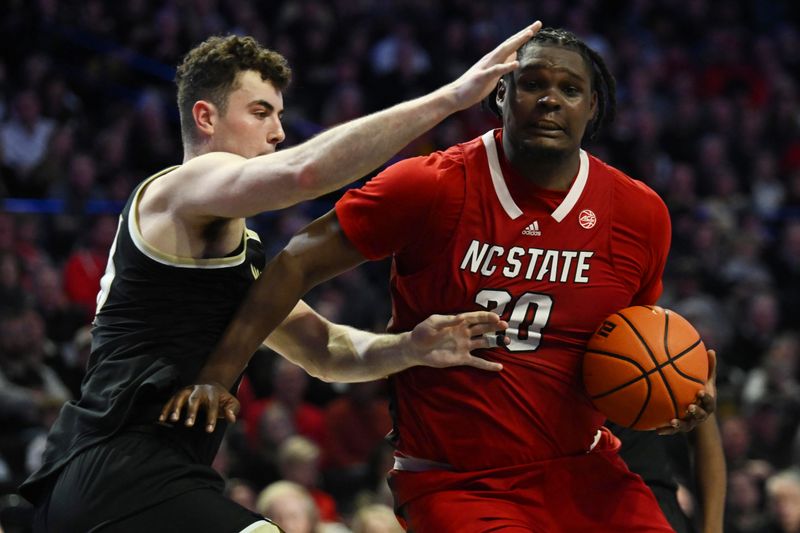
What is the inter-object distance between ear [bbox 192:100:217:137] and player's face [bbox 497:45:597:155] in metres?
1.06

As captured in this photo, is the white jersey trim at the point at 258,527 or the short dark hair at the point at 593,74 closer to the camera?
the white jersey trim at the point at 258,527

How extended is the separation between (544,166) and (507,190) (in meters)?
0.17

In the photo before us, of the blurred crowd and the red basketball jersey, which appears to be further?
the blurred crowd

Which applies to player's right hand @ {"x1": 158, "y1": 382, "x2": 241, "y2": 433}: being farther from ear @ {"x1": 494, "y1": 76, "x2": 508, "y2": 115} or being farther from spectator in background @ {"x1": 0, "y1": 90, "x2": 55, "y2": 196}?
spectator in background @ {"x1": 0, "y1": 90, "x2": 55, "y2": 196}

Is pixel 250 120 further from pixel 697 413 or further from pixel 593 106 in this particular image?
pixel 697 413

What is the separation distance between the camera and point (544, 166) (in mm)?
4176

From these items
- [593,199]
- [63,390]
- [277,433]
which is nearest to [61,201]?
[63,390]

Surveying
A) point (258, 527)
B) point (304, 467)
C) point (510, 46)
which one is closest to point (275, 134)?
point (510, 46)

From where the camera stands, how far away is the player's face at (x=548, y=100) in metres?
4.07

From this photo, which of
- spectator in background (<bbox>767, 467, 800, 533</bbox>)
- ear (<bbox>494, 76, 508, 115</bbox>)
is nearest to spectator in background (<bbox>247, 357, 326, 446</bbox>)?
spectator in background (<bbox>767, 467, 800, 533</bbox>)

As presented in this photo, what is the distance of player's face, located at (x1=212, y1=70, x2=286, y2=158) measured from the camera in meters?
4.14

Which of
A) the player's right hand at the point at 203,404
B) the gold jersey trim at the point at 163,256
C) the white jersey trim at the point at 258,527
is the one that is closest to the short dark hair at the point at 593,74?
the gold jersey trim at the point at 163,256

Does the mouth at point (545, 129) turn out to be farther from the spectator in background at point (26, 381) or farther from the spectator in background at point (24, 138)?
the spectator in background at point (24, 138)

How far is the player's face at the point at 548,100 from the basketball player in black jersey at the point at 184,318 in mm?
268
